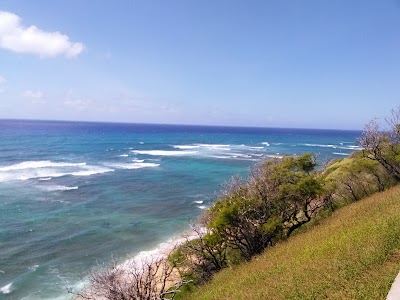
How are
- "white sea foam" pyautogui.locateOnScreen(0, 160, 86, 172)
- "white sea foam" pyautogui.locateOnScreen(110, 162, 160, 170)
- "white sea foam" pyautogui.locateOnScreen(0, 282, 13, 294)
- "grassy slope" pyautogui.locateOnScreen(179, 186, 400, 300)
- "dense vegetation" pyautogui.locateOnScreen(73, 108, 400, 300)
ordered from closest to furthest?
"grassy slope" pyautogui.locateOnScreen(179, 186, 400, 300), "dense vegetation" pyautogui.locateOnScreen(73, 108, 400, 300), "white sea foam" pyautogui.locateOnScreen(0, 282, 13, 294), "white sea foam" pyautogui.locateOnScreen(0, 160, 86, 172), "white sea foam" pyautogui.locateOnScreen(110, 162, 160, 170)

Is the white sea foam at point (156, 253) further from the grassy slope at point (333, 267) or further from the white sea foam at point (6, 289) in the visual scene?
the grassy slope at point (333, 267)

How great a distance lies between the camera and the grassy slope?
30.1 ft

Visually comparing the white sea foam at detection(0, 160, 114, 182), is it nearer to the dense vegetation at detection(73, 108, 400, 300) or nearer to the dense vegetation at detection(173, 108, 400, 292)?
the dense vegetation at detection(73, 108, 400, 300)

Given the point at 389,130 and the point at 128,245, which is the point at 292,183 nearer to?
the point at 389,130

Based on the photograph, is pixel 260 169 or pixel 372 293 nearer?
pixel 372 293

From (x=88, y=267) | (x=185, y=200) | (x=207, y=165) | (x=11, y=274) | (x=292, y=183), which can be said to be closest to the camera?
(x=292, y=183)

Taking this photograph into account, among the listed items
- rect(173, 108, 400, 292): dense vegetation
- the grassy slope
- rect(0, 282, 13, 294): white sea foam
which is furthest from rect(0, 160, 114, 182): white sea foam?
the grassy slope

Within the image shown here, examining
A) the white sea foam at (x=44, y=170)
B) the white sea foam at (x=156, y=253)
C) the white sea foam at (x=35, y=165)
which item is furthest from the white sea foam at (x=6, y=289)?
the white sea foam at (x=35, y=165)

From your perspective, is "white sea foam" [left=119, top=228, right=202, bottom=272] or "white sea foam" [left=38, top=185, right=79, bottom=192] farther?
"white sea foam" [left=38, top=185, right=79, bottom=192]

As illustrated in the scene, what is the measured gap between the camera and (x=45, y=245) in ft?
99.0

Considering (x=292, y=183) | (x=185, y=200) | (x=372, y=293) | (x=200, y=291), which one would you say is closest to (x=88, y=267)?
(x=200, y=291)

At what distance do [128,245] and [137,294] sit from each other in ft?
58.8

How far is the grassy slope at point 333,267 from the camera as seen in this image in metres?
9.19

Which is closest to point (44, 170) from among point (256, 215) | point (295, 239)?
point (256, 215)
